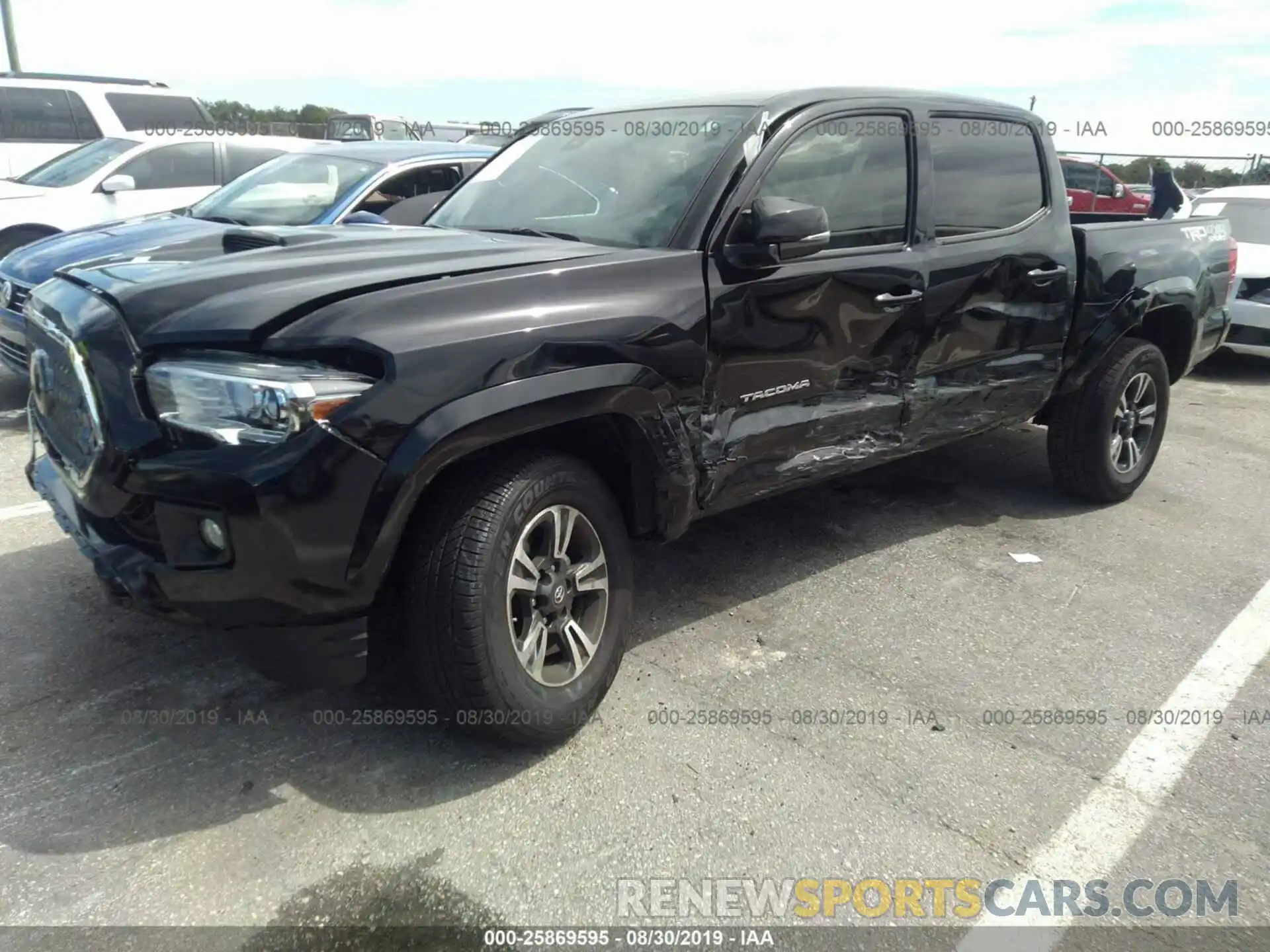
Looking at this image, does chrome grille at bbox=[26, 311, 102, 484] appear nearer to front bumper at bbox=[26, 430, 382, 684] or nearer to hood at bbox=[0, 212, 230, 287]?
front bumper at bbox=[26, 430, 382, 684]

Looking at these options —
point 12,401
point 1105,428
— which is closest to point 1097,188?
point 1105,428

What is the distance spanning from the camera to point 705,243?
320cm

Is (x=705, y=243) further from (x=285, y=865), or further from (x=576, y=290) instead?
(x=285, y=865)

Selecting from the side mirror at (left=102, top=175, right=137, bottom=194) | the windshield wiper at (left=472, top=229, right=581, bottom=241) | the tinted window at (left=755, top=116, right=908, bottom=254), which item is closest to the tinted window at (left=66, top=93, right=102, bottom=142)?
the side mirror at (left=102, top=175, right=137, bottom=194)

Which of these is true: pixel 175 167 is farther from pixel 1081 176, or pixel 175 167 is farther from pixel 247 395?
pixel 1081 176

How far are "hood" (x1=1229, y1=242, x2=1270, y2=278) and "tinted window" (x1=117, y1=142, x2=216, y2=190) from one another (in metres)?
9.22

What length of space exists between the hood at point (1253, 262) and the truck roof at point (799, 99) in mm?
6030

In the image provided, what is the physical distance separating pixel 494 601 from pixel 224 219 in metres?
4.88

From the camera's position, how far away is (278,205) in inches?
264

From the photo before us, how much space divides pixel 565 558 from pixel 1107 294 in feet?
10.8

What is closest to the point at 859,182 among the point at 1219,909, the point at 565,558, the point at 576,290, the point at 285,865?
the point at 576,290

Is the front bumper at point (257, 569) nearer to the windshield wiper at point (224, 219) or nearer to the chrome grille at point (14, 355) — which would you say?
the chrome grille at point (14, 355)

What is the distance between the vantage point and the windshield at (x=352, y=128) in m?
20.0

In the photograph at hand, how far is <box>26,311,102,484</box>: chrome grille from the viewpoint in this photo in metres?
2.58
